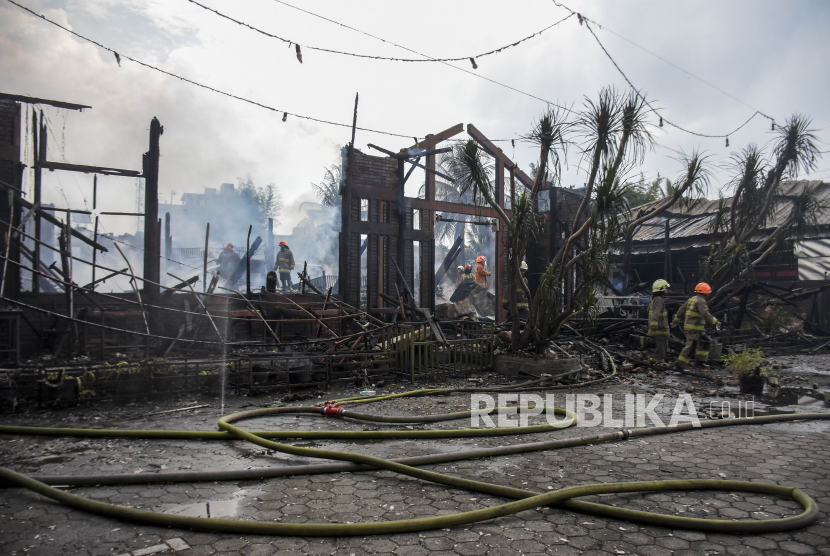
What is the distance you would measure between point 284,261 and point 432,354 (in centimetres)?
945

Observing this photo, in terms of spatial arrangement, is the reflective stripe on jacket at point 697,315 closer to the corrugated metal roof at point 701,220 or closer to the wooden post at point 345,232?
the wooden post at point 345,232

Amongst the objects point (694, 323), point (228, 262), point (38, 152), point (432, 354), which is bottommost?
point (432, 354)

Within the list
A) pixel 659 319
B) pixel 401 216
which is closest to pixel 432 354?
pixel 659 319

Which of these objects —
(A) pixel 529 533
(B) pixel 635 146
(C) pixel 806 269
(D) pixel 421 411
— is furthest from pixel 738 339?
(A) pixel 529 533

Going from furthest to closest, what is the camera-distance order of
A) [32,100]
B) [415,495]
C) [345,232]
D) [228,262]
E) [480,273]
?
[228,262], [480,273], [345,232], [32,100], [415,495]

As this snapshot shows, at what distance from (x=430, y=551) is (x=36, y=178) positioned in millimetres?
11983

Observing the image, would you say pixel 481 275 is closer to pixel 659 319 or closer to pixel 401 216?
pixel 401 216

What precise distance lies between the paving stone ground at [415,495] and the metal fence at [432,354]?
2.93 m

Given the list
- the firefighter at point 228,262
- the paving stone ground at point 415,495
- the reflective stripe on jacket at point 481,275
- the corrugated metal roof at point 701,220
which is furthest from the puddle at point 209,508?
the firefighter at point 228,262

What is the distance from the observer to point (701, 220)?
2039cm

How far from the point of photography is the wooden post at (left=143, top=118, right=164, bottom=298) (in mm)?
10930

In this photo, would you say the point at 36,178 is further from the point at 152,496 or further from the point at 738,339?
the point at 738,339
